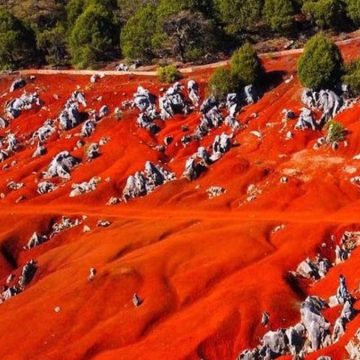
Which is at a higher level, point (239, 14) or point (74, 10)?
point (74, 10)

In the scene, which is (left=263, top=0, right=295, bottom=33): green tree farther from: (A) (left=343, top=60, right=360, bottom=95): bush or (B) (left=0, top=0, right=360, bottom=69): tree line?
(A) (left=343, top=60, right=360, bottom=95): bush

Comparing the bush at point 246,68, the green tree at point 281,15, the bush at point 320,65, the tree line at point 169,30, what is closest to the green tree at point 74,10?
the tree line at point 169,30

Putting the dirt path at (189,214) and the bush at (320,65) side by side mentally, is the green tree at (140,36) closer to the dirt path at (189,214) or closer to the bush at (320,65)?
the bush at (320,65)

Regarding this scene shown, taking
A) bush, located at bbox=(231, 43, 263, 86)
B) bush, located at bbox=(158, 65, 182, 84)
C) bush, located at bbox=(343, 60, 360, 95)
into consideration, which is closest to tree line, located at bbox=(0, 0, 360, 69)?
bush, located at bbox=(158, 65, 182, 84)

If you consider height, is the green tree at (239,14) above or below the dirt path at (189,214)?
above

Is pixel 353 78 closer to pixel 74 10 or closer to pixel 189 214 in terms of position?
pixel 189 214

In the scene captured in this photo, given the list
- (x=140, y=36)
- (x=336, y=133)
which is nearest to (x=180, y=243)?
(x=336, y=133)

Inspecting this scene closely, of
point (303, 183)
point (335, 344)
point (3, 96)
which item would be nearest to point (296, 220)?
point (303, 183)
